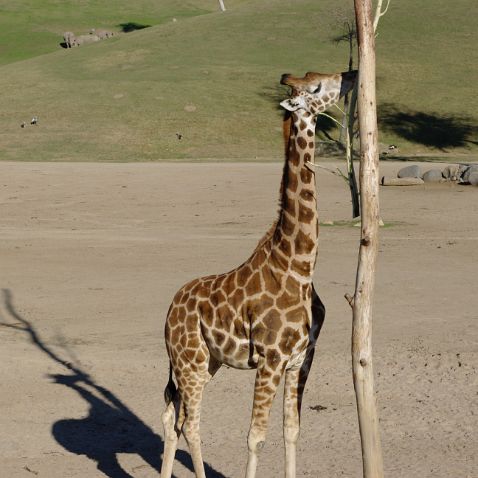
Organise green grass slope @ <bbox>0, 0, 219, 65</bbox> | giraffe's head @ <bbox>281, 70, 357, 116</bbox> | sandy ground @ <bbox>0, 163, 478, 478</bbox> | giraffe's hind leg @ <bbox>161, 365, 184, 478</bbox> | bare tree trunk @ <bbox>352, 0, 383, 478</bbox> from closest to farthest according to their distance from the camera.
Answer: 1. bare tree trunk @ <bbox>352, 0, 383, 478</bbox>
2. giraffe's head @ <bbox>281, 70, 357, 116</bbox>
3. giraffe's hind leg @ <bbox>161, 365, 184, 478</bbox>
4. sandy ground @ <bbox>0, 163, 478, 478</bbox>
5. green grass slope @ <bbox>0, 0, 219, 65</bbox>

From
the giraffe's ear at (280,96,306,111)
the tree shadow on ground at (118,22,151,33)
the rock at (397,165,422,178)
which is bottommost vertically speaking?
the rock at (397,165,422,178)

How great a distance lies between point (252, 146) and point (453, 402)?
42.2 meters

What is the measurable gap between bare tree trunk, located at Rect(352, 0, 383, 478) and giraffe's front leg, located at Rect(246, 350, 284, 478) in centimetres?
63

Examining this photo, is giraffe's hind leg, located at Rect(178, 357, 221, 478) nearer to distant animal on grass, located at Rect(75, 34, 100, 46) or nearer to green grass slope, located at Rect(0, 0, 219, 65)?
green grass slope, located at Rect(0, 0, 219, 65)

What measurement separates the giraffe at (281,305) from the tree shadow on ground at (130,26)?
99.0 m

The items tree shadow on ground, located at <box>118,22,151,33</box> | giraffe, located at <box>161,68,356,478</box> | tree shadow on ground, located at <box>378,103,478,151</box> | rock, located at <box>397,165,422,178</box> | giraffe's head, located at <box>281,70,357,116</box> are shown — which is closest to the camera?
giraffe's head, located at <box>281,70,357,116</box>

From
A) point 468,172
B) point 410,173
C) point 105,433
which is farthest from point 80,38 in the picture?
point 105,433

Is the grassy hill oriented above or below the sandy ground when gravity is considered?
above

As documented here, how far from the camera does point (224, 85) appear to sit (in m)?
64.8

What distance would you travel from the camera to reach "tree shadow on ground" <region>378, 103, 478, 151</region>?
183 ft

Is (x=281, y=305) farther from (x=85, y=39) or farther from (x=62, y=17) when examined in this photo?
(x=62, y=17)

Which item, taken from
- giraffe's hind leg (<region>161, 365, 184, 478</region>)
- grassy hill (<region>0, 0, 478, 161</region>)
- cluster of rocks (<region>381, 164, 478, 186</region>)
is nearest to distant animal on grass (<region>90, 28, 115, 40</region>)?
grassy hill (<region>0, 0, 478, 161</region>)

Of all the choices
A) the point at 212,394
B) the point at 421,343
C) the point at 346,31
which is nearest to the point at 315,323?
the point at 212,394

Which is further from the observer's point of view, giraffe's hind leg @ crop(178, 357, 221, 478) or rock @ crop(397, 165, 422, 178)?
rock @ crop(397, 165, 422, 178)
